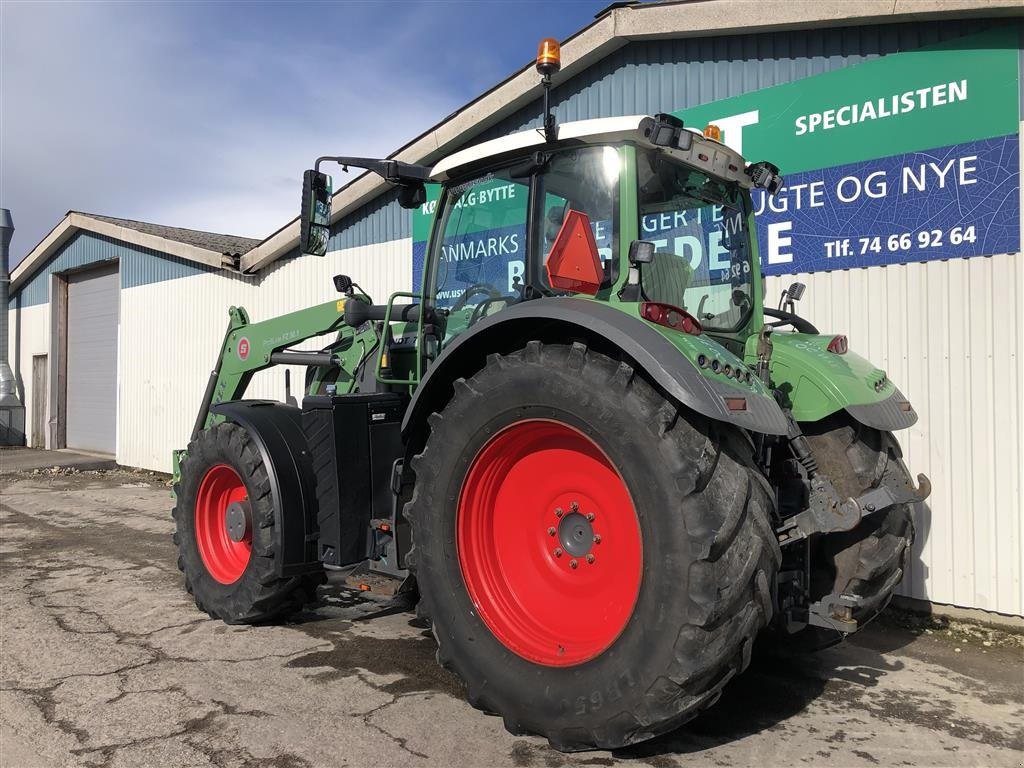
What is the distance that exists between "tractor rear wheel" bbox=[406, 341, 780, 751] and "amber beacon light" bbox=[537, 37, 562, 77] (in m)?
1.20

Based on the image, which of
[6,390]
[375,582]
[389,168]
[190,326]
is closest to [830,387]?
[375,582]

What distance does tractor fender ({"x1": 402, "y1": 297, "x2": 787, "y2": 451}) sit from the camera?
2.74m

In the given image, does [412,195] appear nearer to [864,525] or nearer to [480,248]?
[480,248]

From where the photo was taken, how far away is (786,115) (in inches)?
237

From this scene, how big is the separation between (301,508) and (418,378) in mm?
981

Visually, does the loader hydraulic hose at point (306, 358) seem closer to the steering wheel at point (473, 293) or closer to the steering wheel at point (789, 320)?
the steering wheel at point (473, 293)

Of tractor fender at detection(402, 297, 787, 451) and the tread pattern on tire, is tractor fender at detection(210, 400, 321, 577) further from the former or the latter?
the tread pattern on tire

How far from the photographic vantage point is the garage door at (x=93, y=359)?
15.5 metres

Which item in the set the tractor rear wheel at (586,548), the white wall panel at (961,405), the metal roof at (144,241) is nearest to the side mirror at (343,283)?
the tractor rear wheel at (586,548)

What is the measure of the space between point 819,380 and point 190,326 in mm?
11194

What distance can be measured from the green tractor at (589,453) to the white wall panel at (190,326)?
16.3 feet

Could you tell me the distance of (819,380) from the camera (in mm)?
3635

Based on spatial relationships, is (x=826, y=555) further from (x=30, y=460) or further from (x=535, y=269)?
(x=30, y=460)

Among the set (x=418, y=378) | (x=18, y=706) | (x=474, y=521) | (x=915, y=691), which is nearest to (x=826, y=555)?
→ (x=915, y=691)
